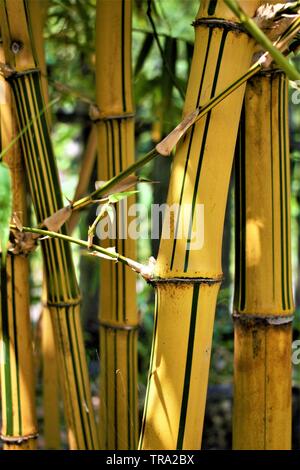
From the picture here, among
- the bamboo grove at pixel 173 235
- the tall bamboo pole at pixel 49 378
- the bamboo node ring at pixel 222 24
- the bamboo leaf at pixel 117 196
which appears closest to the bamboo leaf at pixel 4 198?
the bamboo grove at pixel 173 235

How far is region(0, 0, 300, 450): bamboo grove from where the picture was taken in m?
0.74

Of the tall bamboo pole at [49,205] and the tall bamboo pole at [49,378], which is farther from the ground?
the tall bamboo pole at [49,205]

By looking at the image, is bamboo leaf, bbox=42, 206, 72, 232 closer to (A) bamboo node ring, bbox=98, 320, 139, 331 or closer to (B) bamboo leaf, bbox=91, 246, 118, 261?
(B) bamboo leaf, bbox=91, 246, 118, 261

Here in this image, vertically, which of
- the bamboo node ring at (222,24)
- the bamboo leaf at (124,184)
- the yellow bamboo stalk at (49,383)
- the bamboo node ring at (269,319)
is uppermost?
the bamboo node ring at (222,24)

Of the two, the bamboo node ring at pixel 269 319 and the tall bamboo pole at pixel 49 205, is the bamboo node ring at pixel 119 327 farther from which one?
the bamboo node ring at pixel 269 319

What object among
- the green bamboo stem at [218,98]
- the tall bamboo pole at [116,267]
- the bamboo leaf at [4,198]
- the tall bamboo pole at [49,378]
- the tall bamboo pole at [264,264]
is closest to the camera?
the bamboo leaf at [4,198]

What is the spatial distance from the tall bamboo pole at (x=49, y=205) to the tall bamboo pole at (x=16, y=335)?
35 mm

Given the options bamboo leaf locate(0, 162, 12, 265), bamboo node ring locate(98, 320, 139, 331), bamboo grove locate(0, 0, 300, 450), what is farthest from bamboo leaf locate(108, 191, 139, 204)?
bamboo node ring locate(98, 320, 139, 331)

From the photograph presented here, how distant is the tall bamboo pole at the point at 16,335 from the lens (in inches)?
36.4

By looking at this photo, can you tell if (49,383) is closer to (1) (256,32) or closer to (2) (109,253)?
(2) (109,253)

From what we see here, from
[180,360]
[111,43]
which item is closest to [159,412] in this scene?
[180,360]

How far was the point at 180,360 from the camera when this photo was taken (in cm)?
75

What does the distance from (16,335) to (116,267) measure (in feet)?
0.56
